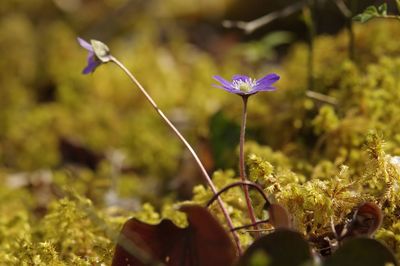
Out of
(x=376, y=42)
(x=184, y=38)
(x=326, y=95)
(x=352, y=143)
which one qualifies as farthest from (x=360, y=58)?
(x=184, y=38)

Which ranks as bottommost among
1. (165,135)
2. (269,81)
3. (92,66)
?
(269,81)

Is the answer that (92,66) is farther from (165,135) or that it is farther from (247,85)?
(165,135)

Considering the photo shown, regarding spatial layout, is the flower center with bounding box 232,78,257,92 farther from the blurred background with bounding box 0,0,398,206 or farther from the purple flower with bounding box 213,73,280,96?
the blurred background with bounding box 0,0,398,206

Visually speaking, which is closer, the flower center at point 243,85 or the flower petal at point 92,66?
the flower center at point 243,85

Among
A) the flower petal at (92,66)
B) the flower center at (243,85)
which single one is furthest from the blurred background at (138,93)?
the flower center at (243,85)

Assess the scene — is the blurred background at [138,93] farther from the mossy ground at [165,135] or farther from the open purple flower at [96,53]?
the open purple flower at [96,53]

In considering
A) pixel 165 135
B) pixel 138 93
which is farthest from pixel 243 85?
pixel 138 93

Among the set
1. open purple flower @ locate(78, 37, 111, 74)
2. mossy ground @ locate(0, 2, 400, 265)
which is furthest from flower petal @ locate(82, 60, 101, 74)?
mossy ground @ locate(0, 2, 400, 265)

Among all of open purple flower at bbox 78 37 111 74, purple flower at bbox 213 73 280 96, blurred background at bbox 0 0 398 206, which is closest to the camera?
purple flower at bbox 213 73 280 96

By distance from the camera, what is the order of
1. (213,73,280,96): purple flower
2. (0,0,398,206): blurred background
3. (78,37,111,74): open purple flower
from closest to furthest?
(213,73,280,96): purple flower → (78,37,111,74): open purple flower → (0,0,398,206): blurred background
